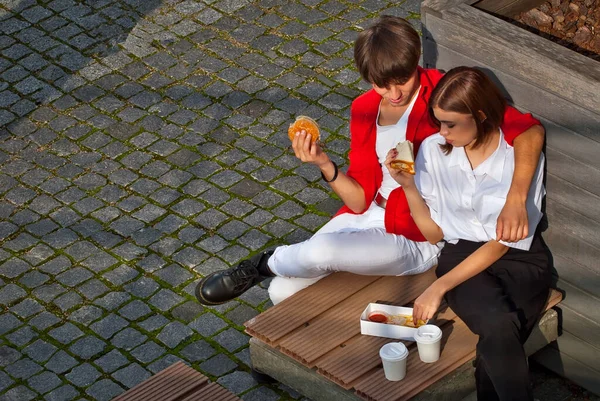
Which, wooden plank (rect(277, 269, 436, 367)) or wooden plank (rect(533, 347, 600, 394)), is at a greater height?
wooden plank (rect(277, 269, 436, 367))

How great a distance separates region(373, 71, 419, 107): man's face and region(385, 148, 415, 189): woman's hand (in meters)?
0.26

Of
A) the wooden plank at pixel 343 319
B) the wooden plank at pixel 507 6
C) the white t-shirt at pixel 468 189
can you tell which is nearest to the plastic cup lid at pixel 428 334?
the wooden plank at pixel 343 319

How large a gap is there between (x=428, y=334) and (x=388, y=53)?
1245 mm

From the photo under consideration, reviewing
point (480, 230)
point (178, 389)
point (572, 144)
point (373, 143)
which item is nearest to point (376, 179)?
point (373, 143)

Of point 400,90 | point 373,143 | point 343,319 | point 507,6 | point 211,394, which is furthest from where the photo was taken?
point 507,6

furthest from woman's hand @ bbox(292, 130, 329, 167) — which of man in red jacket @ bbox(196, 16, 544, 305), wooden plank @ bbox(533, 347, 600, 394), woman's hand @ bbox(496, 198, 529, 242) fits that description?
wooden plank @ bbox(533, 347, 600, 394)

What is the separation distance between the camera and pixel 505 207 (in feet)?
16.4

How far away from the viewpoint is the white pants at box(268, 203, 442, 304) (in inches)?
214

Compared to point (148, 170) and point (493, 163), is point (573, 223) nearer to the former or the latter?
point (493, 163)

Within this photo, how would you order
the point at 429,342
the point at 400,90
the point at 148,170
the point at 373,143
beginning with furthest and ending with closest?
the point at 148,170 → the point at 373,143 → the point at 400,90 → the point at 429,342

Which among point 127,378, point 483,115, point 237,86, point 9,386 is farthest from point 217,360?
point 237,86

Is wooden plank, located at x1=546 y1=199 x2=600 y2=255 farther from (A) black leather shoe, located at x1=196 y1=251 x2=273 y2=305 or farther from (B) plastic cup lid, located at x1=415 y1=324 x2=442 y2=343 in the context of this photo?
(A) black leather shoe, located at x1=196 y1=251 x2=273 y2=305

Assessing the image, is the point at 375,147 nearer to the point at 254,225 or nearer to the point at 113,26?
the point at 254,225

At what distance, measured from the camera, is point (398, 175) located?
5176mm
